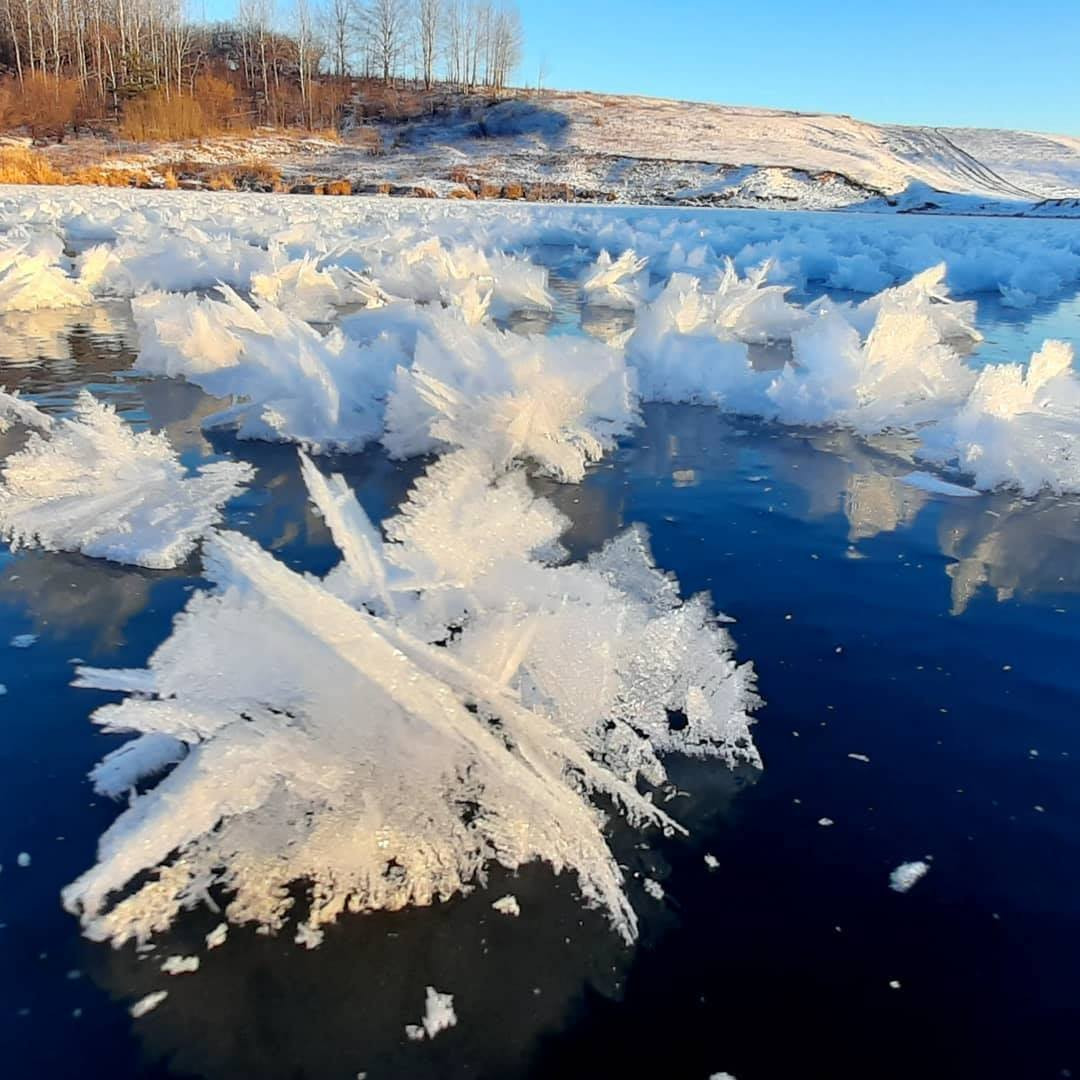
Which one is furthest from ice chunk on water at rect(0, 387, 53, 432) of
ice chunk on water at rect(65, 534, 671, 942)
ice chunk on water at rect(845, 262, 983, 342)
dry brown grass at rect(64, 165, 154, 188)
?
dry brown grass at rect(64, 165, 154, 188)

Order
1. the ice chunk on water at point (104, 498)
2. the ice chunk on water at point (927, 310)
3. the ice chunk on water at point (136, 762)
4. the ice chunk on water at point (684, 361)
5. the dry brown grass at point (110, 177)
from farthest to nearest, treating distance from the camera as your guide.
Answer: the dry brown grass at point (110, 177)
the ice chunk on water at point (927, 310)
the ice chunk on water at point (684, 361)
the ice chunk on water at point (104, 498)
the ice chunk on water at point (136, 762)

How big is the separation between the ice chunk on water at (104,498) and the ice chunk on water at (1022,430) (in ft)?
11.1

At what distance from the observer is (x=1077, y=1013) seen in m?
1.44

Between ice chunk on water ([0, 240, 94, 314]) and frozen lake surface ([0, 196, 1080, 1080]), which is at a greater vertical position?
frozen lake surface ([0, 196, 1080, 1080])

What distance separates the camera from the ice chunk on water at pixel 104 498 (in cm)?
298

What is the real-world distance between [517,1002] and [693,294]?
5.40m

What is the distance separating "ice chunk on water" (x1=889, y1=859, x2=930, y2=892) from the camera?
66.0 inches

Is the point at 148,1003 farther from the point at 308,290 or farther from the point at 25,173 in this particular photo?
the point at 25,173

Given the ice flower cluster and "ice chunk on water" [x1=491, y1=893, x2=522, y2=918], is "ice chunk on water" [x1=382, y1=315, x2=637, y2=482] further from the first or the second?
"ice chunk on water" [x1=491, y1=893, x2=522, y2=918]

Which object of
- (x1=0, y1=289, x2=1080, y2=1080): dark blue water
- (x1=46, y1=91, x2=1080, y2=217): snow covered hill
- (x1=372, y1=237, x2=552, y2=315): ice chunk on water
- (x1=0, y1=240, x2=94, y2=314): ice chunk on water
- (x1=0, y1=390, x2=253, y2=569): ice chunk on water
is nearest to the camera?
(x1=0, y1=289, x2=1080, y2=1080): dark blue water

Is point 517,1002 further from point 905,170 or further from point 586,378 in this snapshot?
point 905,170

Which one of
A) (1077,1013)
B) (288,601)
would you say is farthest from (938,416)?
(288,601)

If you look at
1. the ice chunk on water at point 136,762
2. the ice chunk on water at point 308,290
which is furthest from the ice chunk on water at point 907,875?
the ice chunk on water at point 308,290

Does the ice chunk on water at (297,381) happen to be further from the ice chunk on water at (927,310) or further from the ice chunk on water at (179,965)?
the ice chunk on water at (927,310)
